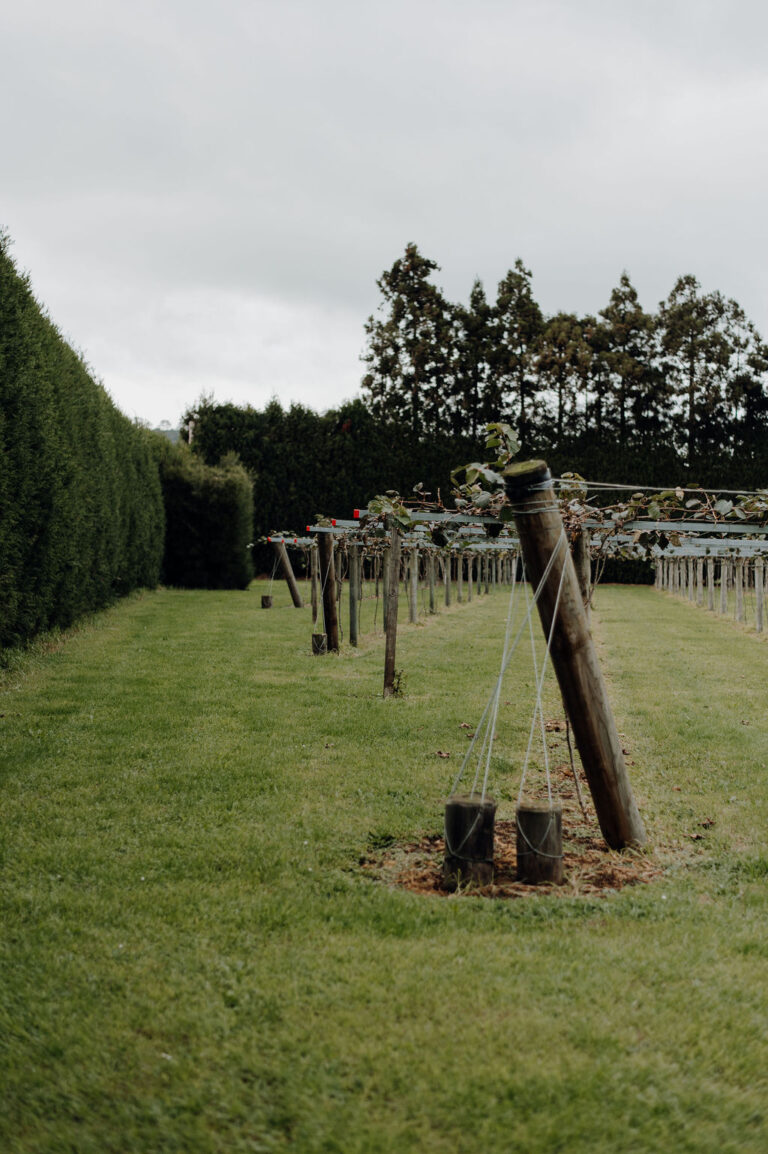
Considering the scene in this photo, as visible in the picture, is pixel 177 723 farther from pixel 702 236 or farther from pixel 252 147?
pixel 702 236

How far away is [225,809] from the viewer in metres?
4.65

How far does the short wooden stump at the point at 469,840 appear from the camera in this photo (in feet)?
11.8

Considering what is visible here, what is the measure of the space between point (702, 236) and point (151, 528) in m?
13.0

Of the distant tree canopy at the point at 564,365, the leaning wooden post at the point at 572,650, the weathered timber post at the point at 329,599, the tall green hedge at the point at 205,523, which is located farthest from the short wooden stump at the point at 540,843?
the distant tree canopy at the point at 564,365

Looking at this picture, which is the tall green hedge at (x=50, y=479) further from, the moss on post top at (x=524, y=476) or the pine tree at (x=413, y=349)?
the pine tree at (x=413, y=349)

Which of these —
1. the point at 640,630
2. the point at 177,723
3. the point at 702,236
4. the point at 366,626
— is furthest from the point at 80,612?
the point at 702,236

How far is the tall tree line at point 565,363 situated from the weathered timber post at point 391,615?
2635cm

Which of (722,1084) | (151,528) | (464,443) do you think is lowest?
(722,1084)

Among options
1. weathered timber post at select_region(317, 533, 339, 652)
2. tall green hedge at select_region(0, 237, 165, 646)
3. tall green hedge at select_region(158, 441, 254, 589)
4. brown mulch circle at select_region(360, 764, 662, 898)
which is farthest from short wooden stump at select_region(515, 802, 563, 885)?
tall green hedge at select_region(158, 441, 254, 589)

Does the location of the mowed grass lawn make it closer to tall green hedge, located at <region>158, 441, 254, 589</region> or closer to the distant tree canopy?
tall green hedge, located at <region>158, 441, 254, 589</region>

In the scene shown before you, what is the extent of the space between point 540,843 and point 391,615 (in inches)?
190

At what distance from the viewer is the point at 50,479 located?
10250mm

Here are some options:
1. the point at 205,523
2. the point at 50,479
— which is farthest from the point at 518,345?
the point at 50,479

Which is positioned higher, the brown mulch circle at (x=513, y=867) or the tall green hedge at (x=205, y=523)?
the tall green hedge at (x=205, y=523)
